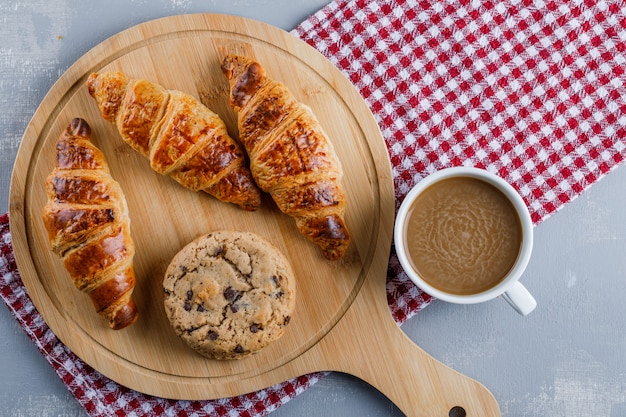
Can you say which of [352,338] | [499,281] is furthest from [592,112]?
[352,338]

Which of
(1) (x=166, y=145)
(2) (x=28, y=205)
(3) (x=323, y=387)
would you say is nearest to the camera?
(1) (x=166, y=145)

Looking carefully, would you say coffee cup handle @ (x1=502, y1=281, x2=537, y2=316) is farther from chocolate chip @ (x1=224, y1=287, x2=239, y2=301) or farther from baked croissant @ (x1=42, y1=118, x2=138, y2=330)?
baked croissant @ (x1=42, y1=118, x2=138, y2=330)

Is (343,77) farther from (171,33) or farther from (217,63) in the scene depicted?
(171,33)

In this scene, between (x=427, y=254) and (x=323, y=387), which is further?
(x=323, y=387)

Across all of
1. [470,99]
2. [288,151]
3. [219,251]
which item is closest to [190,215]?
[219,251]

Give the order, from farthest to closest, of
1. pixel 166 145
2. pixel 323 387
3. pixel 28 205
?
pixel 323 387 < pixel 28 205 < pixel 166 145

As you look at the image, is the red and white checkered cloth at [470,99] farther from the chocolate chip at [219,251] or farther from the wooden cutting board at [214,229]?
the chocolate chip at [219,251]

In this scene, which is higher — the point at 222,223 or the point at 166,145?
the point at 166,145

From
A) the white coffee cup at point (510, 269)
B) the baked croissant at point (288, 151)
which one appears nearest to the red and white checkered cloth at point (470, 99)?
the white coffee cup at point (510, 269)

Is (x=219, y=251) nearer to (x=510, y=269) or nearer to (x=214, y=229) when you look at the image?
(x=214, y=229)
